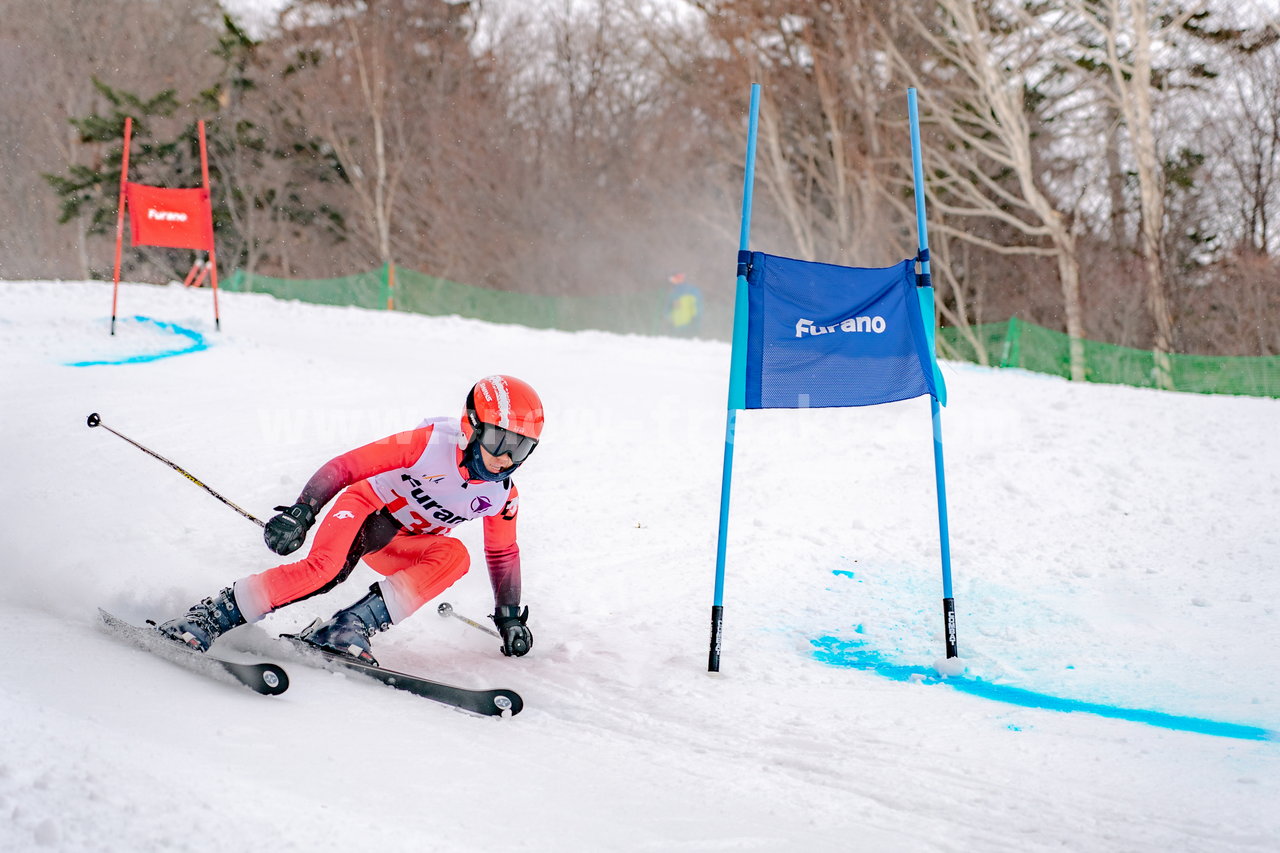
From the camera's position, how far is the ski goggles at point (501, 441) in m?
4.07

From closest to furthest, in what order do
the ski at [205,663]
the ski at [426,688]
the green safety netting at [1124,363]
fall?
the ski at [205,663] → the ski at [426,688] → the green safety netting at [1124,363]

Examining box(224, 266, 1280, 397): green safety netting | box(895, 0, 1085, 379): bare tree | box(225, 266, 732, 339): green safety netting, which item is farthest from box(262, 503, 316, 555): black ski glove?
box(225, 266, 732, 339): green safety netting

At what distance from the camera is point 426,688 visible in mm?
3949

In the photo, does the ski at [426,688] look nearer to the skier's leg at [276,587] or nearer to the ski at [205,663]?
the skier's leg at [276,587]

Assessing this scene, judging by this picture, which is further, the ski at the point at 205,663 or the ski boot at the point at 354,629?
the ski boot at the point at 354,629

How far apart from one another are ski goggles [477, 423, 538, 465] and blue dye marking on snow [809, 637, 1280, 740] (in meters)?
1.87

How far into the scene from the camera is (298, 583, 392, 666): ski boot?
165 inches

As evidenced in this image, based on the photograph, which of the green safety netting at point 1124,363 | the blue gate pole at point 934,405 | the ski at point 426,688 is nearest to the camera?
the ski at point 426,688

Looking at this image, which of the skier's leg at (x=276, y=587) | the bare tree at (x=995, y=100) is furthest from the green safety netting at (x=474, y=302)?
the skier's leg at (x=276, y=587)

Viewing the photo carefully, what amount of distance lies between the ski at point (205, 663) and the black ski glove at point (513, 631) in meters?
1.19

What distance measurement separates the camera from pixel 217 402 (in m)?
8.84

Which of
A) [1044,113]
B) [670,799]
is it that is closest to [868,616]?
[670,799]

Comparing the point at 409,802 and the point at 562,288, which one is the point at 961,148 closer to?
the point at 562,288

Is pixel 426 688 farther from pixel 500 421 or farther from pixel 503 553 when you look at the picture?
pixel 500 421
